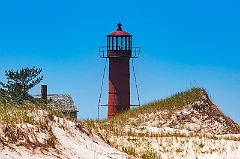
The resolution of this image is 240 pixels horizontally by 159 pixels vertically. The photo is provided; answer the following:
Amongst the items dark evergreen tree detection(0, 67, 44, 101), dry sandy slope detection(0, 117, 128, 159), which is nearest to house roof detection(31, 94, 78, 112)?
dark evergreen tree detection(0, 67, 44, 101)

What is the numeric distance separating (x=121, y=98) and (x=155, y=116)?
36.4 ft

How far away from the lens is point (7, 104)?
14062mm

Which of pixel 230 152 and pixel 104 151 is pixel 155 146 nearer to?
pixel 230 152

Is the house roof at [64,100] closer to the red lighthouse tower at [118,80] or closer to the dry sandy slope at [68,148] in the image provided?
the red lighthouse tower at [118,80]

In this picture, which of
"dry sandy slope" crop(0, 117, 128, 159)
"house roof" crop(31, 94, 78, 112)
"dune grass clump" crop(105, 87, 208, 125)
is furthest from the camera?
"house roof" crop(31, 94, 78, 112)

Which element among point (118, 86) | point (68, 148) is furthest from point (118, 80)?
point (68, 148)

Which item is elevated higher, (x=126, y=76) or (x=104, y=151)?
(x=126, y=76)

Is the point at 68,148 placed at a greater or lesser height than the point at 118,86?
lesser

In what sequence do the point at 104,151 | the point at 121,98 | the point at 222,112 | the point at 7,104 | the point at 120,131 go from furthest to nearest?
the point at 121,98
the point at 222,112
the point at 120,131
the point at 7,104
the point at 104,151

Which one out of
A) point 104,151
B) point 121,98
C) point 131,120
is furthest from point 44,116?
point 121,98

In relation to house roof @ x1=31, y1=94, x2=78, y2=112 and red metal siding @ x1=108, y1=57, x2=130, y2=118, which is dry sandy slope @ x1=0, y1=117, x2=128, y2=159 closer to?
red metal siding @ x1=108, y1=57, x2=130, y2=118

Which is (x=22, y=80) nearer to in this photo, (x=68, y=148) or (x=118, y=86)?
(x=118, y=86)

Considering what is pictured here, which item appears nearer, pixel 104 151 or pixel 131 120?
pixel 104 151

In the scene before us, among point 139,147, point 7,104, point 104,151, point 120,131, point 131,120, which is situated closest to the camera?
point 104,151
